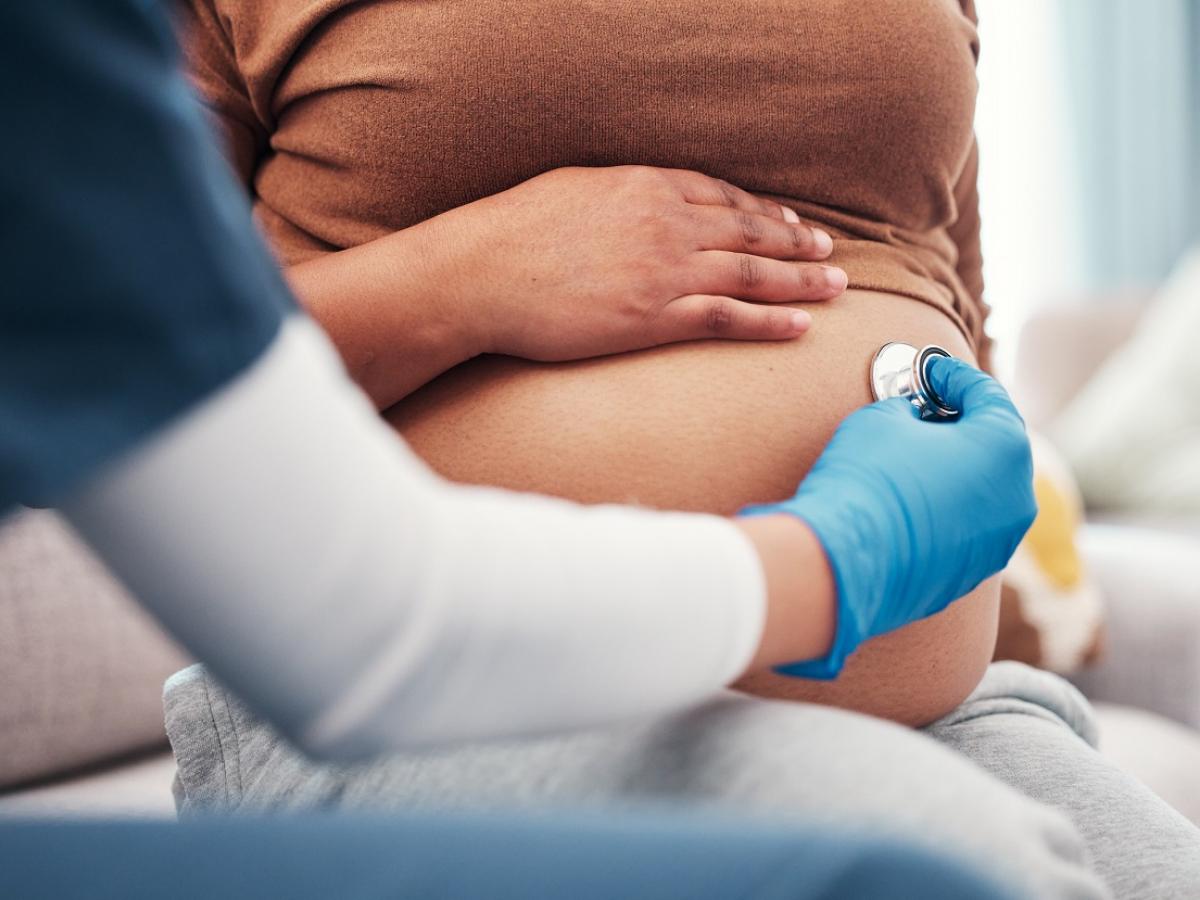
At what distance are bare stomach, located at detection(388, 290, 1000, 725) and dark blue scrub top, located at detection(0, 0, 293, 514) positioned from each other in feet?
1.11

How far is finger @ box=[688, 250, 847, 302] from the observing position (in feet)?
2.27

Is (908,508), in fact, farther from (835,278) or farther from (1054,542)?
(1054,542)

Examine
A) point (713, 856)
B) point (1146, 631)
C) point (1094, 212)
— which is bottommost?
point (1094, 212)

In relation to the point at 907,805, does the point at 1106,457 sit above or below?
below

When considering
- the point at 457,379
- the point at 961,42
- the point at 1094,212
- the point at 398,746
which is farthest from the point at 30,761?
the point at 1094,212

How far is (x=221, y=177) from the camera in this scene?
1.14ft

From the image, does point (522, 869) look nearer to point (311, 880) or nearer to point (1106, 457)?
point (311, 880)

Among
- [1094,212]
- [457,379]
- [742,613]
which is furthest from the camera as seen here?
[1094,212]

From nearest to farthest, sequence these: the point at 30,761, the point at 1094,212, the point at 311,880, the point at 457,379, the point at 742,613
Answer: the point at 311,880
the point at 742,613
the point at 457,379
the point at 30,761
the point at 1094,212

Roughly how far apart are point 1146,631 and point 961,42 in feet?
3.49

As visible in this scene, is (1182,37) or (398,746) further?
(1182,37)

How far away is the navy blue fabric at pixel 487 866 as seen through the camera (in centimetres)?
31

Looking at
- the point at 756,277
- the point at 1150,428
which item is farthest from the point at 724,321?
the point at 1150,428

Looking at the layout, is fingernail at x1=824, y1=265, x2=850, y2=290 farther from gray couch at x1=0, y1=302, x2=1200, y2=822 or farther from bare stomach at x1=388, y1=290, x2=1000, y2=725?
gray couch at x1=0, y1=302, x2=1200, y2=822
